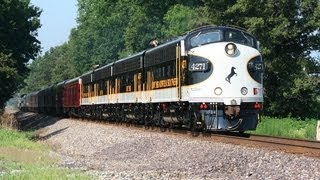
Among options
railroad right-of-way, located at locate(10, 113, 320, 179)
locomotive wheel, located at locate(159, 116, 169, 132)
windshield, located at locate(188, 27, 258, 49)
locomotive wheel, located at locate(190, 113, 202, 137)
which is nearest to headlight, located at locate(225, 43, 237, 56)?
windshield, located at locate(188, 27, 258, 49)

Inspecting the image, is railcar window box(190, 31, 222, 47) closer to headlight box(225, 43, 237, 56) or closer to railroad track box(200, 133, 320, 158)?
headlight box(225, 43, 237, 56)

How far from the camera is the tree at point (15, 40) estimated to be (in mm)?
37675

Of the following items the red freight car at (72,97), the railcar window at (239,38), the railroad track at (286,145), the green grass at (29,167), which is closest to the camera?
the green grass at (29,167)

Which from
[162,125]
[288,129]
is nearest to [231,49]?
[162,125]

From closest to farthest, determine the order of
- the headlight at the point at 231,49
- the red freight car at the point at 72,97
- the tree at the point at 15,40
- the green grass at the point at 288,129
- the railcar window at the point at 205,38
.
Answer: the headlight at the point at 231,49, the railcar window at the point at 205,38, the green grass at the point at 288,129, the tree at the point at 15,40, the red freight car at the point at 72,97

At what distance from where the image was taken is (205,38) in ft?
65.3

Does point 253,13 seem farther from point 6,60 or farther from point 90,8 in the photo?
point 90,8

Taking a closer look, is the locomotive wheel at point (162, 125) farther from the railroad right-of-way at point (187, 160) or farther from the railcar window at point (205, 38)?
the railcar window at point (205, 38)

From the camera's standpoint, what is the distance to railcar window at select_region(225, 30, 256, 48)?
19938 mm

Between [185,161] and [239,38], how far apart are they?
6.77 meters

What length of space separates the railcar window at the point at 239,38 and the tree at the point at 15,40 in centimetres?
2021

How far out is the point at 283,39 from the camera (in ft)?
112

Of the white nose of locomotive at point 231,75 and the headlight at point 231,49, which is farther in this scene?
the headlight at point 231,49

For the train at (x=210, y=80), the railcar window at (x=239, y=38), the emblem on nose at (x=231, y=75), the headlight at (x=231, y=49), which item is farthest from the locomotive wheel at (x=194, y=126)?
the railcar window at (x=239, y=38)
